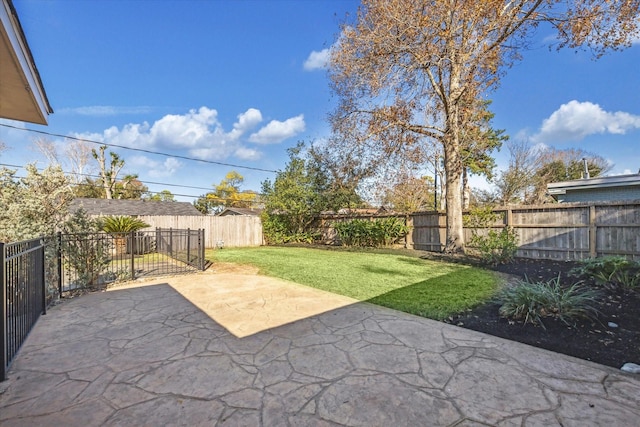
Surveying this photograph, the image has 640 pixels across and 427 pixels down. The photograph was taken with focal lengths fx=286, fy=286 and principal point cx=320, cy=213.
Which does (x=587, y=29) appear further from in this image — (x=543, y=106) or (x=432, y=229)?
(x=543, y=106)

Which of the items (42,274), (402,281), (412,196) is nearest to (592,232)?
(402,281)

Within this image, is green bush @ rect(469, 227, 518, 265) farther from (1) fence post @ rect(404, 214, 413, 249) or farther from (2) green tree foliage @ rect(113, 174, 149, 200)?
(2) green tree foliage @ rect(113, 174, 149, 200)

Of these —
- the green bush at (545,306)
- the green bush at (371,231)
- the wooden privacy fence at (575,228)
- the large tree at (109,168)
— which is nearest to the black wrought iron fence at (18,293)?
the green bush at (545,306)

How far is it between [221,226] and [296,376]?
13.3 meters

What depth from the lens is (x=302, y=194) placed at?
13336mm

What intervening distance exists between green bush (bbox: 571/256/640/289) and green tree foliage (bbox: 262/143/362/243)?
9.20 m

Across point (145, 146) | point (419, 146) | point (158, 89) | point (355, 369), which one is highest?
point (158, 89)

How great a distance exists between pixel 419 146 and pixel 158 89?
12965mm

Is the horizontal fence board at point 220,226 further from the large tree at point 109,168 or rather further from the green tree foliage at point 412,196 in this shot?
the large tree at point 109,168

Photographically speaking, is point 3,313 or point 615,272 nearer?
point 3,313

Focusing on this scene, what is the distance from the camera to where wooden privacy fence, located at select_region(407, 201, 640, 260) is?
6.35 m

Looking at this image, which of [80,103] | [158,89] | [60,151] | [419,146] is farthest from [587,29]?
[60,151]

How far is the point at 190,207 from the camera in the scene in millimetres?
20578

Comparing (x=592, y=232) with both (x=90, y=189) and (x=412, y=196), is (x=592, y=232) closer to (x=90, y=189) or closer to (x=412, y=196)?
(x=412, y=196)
